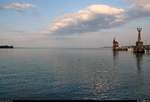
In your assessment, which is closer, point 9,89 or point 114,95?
point 114,95

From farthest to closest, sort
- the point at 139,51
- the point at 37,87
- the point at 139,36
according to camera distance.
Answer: the point at 139,51 → the point at 139,36 → the point at 37,87

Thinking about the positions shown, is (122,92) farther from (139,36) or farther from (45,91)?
(139,36)

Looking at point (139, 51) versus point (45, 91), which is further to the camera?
point (139, 51)

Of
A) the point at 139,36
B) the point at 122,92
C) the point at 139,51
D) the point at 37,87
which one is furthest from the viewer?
the point at 139,51

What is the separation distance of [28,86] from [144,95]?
15.8 metres

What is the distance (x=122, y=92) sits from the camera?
2891 cm

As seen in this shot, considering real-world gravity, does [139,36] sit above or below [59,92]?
above

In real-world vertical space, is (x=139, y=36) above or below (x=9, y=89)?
above

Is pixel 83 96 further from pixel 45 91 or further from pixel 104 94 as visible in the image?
pixel 45 91

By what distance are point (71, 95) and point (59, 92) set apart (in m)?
2.45

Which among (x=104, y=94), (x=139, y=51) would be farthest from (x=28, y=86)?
(x=139, y=51)

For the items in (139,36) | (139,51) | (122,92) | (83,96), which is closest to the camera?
(83,96)

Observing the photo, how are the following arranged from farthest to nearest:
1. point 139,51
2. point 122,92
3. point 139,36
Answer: point 139,51, point 139,36, point 122,92

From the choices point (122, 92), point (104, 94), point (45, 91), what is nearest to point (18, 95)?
point (45, 91)
